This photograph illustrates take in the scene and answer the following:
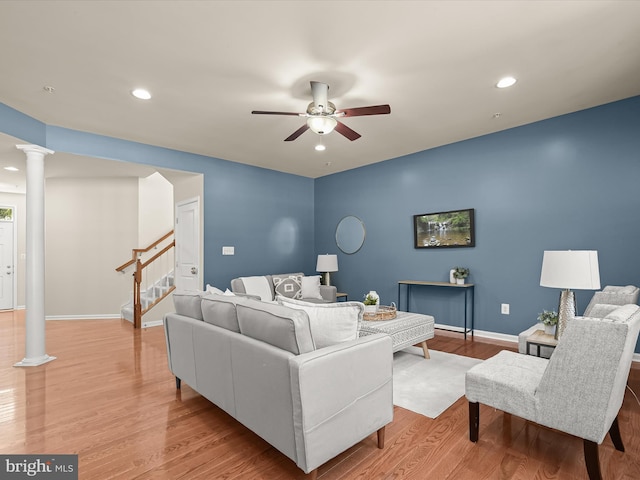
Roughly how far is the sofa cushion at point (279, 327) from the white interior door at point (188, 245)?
11.0 ft

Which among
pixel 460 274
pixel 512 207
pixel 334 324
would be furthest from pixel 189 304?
pixel 512 207

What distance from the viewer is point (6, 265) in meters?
7.01

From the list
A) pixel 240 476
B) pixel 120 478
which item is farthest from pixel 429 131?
pixel 120 478

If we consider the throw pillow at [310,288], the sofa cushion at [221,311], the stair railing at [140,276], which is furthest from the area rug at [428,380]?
the stair railing at [140,276]

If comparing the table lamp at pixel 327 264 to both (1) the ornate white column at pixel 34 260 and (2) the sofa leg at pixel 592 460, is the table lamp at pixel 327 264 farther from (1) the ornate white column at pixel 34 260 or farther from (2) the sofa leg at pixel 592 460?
(2) the sofa leg at pixel 592 460

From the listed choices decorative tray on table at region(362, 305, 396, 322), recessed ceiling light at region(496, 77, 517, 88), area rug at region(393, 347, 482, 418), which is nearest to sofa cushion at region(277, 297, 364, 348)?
area rug at region(393, 347, 482, 418)

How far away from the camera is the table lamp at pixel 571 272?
232cm

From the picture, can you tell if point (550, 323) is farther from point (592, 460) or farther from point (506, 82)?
point (506, 82)

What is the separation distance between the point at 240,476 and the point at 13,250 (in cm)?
820

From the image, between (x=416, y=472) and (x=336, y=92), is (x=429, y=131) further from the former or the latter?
(x=416, y=472)

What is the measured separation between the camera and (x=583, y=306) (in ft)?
12.3

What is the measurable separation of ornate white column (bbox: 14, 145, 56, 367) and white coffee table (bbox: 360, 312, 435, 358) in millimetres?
3636

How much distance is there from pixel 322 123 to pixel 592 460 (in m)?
2.84

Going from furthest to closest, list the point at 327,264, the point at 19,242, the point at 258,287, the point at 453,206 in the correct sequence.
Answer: the point at 19,242 < the point at 327,264 < the point at 258,287 < the point at 453,206
